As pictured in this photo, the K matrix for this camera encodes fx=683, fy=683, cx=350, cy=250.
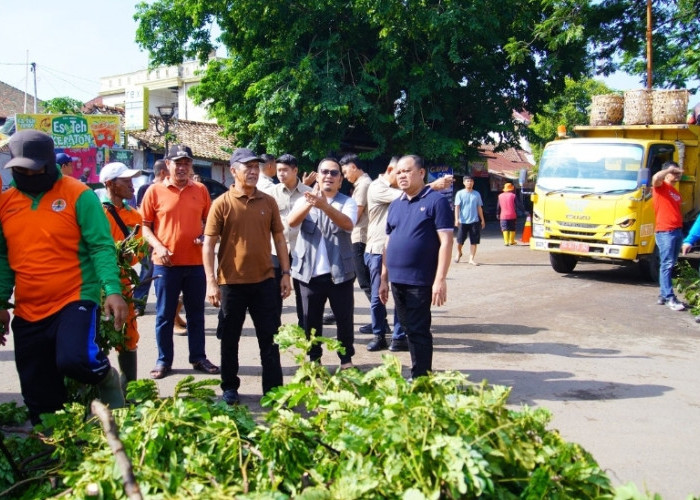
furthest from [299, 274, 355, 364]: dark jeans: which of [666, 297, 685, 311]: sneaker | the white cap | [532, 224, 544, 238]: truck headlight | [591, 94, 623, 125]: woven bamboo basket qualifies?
[591, 94, 623, 125]: woven bamboo basket

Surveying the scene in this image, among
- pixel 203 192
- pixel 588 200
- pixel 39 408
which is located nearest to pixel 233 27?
pixel 588 200

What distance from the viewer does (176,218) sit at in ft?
20.5

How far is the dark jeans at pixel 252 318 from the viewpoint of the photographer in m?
5.19

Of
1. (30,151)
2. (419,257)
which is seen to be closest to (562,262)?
(419,257)

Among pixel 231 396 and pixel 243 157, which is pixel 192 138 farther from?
pixel 231 396

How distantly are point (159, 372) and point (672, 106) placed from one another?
11.1m

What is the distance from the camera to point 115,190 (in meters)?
5.80

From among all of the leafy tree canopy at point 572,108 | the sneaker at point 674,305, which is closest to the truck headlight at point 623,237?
the sneaker at point 674,305

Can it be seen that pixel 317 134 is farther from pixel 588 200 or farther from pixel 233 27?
pixel 588 200

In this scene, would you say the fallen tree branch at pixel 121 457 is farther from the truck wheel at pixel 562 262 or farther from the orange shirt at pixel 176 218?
the truck wheel at pixel 562 262

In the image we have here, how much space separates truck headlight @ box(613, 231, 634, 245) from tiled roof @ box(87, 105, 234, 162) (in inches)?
825

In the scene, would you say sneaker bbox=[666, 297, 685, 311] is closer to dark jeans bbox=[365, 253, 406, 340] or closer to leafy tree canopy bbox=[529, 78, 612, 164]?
dark jeans bbox=[365, 253, 406, 340]

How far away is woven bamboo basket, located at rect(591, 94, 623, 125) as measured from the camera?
1381cm

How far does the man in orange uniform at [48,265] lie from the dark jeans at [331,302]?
94.5 inches
